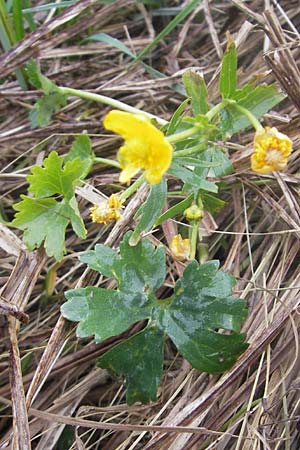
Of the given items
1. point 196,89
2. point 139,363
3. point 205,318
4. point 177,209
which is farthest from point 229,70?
point 139,363

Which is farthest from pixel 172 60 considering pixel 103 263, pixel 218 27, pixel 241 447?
pixel 241 447

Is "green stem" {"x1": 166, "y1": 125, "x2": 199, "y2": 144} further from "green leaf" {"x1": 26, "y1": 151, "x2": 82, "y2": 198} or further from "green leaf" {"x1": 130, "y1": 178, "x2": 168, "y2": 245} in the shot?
"green leaf" {"x1": 26, "y1": 151, "x2": 82, "y2": 198}

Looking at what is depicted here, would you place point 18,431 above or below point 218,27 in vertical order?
below

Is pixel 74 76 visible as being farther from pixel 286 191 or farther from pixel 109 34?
pixel 286 191

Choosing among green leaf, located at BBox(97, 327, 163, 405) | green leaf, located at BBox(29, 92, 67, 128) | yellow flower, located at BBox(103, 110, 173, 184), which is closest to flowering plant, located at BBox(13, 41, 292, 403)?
green leaf, located at BBox(97, 327, 163, 405)

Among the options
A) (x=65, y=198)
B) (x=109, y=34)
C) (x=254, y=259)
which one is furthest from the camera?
(x=109, y=34)

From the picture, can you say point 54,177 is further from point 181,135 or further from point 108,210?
point 181,135
